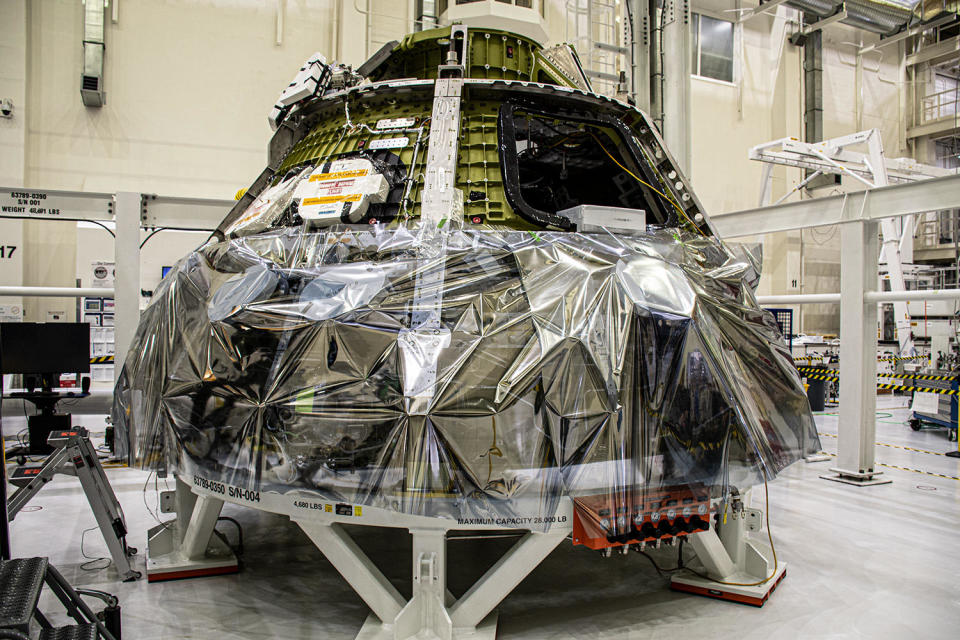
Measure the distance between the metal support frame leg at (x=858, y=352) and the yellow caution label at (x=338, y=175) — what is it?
4265 mm

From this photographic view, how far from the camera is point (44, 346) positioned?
6305 millimetres

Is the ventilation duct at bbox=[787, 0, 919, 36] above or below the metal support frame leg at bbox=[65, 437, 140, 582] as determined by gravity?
above

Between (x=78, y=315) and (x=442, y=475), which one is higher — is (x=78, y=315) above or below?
above

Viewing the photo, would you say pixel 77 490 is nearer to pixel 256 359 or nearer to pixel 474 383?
pixel 256 359

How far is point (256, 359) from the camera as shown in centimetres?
256

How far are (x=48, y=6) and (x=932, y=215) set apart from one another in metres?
19.6

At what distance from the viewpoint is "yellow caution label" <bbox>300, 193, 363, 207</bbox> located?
303cm

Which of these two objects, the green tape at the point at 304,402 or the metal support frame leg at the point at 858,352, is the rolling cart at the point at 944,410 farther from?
the green tape at the point at 304,402

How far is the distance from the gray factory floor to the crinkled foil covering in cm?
71

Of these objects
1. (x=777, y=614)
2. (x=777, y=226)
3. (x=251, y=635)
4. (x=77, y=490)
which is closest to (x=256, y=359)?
(x=251, y=635)

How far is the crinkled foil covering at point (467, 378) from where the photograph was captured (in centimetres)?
232

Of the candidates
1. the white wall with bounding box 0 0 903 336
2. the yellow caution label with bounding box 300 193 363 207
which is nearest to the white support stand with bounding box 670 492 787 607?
the yellow caution label with bounding box 300 193 363 207

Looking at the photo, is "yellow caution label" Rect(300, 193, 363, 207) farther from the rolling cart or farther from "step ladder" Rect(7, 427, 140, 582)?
the rolling cart

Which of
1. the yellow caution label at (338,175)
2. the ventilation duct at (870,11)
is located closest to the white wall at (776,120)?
the ventilation duct at (870,11)
